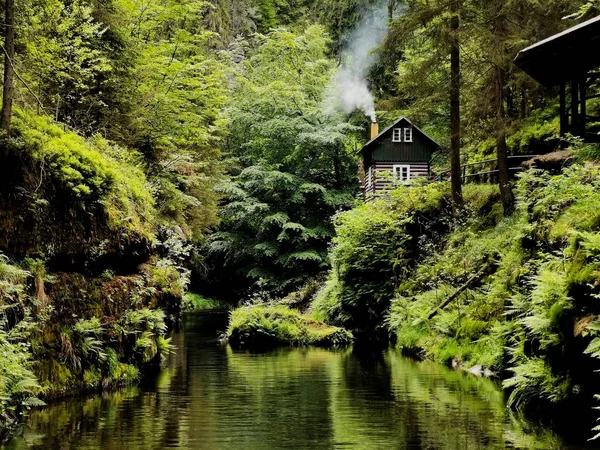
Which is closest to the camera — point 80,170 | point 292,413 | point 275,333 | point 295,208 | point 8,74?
point 292,413

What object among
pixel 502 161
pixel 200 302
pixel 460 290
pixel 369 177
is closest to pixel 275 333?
pixel 460 290

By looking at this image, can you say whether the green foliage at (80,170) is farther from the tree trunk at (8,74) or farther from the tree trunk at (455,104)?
the tree trunk at (455,104)

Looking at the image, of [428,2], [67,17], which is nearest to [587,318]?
[67,17]

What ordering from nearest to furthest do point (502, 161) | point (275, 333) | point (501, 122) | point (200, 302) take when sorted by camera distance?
point (501, 122) → point (502, 161) → point (275, 333) → point (200, 302)

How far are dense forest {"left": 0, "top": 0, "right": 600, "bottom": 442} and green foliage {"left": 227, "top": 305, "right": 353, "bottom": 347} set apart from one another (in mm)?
87

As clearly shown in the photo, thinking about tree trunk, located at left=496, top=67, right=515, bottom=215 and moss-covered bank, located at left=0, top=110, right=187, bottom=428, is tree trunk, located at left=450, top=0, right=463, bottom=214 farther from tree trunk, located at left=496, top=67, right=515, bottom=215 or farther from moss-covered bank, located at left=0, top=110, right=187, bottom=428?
moss-covered bank, located at left=0, top=110, right=187, bottom=428

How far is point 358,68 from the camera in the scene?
5378 centimetres

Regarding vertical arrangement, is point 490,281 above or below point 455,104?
below

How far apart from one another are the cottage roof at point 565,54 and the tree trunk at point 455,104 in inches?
189

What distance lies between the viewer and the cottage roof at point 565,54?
766 inches

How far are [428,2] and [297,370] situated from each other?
15.5 meters

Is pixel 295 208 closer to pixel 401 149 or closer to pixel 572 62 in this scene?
pixel 401 149

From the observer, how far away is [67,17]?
69.1 ft

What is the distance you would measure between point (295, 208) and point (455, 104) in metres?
24.4
